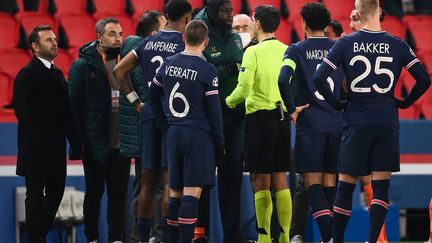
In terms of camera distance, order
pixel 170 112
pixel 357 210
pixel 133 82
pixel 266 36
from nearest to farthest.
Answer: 1. pixel 170 112
2. pixel 266 36
3. pixel 133 82
4. pixel 357 210

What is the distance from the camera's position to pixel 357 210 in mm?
11094

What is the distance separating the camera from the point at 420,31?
12.0 meters

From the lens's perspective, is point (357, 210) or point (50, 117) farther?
point (357, 210)

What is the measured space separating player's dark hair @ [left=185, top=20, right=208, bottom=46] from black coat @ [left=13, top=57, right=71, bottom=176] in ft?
5.19

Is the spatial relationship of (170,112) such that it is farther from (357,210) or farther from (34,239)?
(357,210)

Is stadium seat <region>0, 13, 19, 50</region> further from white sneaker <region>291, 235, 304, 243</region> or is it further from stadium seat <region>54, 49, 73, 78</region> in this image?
white sneaker <region>291, 235, 304, 243</region>

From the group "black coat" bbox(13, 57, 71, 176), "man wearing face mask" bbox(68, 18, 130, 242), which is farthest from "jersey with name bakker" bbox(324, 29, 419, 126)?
"black coat" bbox(13, 57, 71, 176)

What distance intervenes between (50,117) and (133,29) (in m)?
2.67

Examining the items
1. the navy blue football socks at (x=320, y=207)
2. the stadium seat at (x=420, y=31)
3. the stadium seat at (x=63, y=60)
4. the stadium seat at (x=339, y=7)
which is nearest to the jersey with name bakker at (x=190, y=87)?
the navy blue football socks at (x=320, y=207)

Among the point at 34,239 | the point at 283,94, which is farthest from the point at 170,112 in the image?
the point at 34,239

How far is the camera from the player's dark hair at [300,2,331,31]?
8.49 meters

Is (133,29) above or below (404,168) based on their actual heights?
above

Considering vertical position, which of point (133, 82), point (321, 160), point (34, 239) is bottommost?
point (34, 239)

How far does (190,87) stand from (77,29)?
3.82 m
